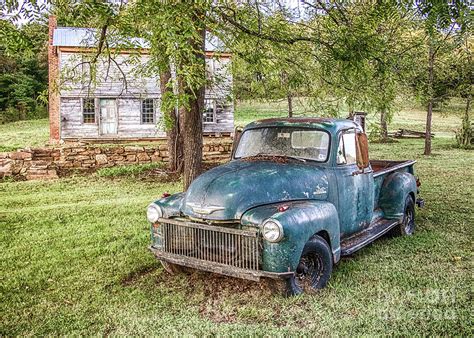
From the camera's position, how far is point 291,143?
5.73 metres

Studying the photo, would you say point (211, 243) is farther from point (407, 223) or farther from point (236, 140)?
point (407, 223)

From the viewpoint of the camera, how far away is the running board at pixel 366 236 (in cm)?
556

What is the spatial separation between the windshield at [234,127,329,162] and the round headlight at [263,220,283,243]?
145 centimetres

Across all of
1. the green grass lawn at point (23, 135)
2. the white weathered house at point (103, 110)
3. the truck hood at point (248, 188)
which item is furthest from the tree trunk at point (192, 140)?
the white weathered house at point (103, 110)

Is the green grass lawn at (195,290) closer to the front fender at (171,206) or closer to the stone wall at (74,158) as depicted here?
the front fender at (171,206)

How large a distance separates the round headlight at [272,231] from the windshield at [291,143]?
1.45 m

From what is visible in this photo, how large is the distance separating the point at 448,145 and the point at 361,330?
2114 centimetres

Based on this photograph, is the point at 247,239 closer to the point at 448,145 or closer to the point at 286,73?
the point at 286,73

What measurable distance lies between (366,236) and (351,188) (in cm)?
76

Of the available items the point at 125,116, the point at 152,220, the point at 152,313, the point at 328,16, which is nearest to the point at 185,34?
the point at 152,220

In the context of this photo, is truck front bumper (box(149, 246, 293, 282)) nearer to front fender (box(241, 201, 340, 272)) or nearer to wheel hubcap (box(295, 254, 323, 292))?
front fender (box(241, 201, 340, 272))

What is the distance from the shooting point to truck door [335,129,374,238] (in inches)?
223

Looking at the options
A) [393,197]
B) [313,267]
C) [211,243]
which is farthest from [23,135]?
[313,267]

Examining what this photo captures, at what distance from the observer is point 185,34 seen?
5.34 meters
